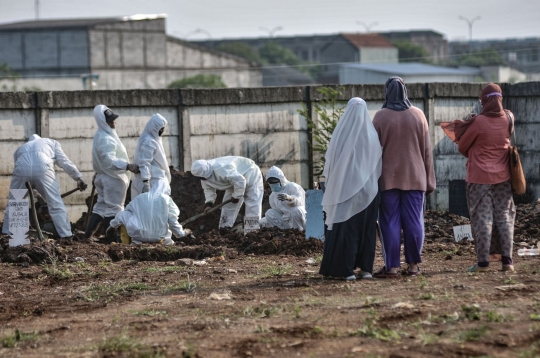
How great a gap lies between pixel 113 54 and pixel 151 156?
42063 millimetres

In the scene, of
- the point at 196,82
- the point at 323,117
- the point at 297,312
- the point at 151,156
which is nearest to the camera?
the point at 297,312

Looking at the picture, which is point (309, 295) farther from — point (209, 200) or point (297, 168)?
point (297, 168)

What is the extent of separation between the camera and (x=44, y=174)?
497 inches

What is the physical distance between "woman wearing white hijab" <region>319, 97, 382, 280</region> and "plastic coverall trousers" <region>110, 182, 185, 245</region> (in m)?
3.66

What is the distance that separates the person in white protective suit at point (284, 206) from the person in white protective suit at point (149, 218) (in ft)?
4.44

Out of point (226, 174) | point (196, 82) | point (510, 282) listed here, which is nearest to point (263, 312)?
point (510, 282)

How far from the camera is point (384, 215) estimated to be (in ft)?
28.0

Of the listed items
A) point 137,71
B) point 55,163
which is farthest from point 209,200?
point 137,71

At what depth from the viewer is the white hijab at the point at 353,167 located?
841cm

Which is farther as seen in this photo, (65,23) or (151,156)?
(65,23)

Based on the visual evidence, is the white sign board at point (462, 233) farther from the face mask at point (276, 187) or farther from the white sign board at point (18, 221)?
the white sign board at point (18, 221)

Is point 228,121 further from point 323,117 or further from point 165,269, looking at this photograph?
point 165,269

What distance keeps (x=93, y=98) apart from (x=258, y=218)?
10.2 ft

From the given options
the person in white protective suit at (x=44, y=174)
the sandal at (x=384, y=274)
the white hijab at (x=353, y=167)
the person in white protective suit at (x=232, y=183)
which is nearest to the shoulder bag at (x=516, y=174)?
the white hijab at (x=353, y=167)
